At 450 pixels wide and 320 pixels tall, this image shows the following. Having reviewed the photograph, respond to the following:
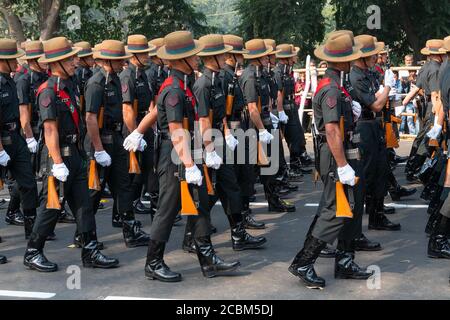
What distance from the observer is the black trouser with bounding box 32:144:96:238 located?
658 centimetres

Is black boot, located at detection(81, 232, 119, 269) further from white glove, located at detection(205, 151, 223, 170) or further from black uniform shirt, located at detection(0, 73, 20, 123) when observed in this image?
black uniform shirt, located at detection(0, 73, 20, 123)

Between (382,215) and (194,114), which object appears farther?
(382,215)

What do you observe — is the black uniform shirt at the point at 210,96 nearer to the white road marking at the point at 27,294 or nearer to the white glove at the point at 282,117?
the white road marking at the point at 27,294

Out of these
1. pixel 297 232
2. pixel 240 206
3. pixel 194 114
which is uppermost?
pixel 194 114

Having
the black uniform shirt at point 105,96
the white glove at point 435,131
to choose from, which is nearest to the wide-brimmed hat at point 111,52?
the black uniform shirt at point 105,96

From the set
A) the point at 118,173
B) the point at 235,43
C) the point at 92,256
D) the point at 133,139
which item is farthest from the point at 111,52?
the point at 92,256

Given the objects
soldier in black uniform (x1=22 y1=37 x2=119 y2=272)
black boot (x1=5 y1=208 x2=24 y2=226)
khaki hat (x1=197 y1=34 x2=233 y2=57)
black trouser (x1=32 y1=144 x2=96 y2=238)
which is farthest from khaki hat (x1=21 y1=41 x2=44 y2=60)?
khaki hat (x1=197 y1=34 x2=233 y2=57)

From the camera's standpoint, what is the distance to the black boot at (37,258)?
665 centimetres

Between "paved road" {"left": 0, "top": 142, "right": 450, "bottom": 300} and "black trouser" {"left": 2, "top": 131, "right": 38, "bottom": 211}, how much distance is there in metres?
0.52
